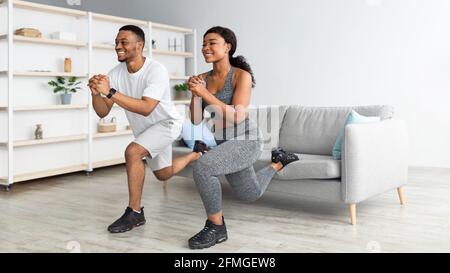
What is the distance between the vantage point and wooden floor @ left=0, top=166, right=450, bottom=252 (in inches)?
99.7

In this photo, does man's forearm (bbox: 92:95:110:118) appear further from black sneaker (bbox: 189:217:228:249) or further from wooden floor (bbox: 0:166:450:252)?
black sneaker (bbox: 189:217:228:249)

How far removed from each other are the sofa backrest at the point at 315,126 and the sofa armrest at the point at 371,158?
0.35 metres

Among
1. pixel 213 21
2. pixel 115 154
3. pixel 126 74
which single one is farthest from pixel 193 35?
pixel 126 74

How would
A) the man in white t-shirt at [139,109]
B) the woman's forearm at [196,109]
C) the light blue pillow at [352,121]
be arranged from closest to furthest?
the woman's forearm at [196,109], the man in white t-shirt at [139,109], the light blue pillow at [352,121]

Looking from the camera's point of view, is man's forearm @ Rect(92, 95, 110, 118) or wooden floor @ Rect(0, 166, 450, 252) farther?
man's forearm @ Rect(92, 95, 110, 118)

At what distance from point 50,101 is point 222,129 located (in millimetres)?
2860

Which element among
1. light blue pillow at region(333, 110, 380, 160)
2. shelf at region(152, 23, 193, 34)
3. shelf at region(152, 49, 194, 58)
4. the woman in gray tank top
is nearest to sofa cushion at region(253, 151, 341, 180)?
light blue pillow at region(333, 110, 380, 160)

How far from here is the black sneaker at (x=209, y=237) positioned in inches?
97.1

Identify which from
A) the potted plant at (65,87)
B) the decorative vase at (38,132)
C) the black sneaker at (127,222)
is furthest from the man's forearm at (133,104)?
the potted plant at (65,87)

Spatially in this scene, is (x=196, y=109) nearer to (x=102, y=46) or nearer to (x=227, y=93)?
(x=227, y=93)

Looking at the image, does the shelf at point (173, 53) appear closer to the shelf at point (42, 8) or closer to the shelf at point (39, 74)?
the shelf at point (42, 8)

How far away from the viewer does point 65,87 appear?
16.0 feet

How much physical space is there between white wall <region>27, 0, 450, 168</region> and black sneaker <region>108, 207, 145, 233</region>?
341 centimetres

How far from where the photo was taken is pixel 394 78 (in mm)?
5301
